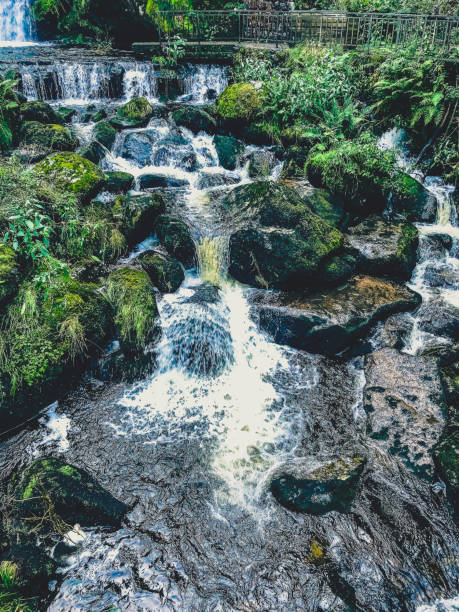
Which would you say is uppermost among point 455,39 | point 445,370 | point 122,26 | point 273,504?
point 122,26

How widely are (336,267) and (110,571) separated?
6.00 m

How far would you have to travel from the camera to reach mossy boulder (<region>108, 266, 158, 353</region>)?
6.69 m

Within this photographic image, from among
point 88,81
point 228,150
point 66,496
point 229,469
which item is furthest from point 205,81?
point 66,496

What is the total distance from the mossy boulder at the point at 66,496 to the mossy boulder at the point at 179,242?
15.1 feet

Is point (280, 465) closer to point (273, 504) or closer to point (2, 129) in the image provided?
point (273, 504)

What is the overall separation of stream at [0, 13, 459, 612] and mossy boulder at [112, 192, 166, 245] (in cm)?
29

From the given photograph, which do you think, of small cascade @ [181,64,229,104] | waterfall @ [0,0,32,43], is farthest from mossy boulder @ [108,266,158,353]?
waterfall @ [0,0,32,43]

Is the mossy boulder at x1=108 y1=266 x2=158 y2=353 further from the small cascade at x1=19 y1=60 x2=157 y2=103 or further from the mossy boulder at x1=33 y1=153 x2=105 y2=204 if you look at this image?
the small cascade at x1=19 y1=60 x2=157 y2=103

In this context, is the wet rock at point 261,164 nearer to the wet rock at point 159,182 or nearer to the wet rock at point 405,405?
the wet rock at point 159,182

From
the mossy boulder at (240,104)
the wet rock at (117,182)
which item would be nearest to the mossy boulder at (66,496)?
the wet rock at (117,182)

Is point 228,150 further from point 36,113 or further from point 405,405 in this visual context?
point 405,405

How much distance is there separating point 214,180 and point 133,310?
213 inches

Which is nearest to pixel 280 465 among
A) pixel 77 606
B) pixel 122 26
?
pixel 77 606

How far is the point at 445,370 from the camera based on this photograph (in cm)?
635
